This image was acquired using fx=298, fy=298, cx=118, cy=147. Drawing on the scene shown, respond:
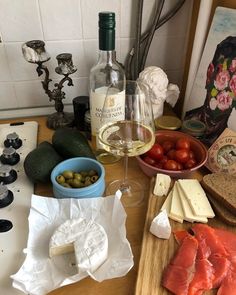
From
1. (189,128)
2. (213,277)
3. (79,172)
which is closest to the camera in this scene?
(213,277)

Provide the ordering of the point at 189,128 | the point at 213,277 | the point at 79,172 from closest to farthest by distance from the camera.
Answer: the point at 213,277, the point at 79,172, the point at 189,128

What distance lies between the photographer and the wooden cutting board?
1.38 feet

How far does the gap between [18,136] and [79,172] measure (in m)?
0.23

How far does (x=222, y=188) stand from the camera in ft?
1.80

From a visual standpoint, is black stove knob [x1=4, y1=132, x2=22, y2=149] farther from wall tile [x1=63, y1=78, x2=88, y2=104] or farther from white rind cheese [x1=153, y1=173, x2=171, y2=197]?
white rind cheese [x1=153, y1=173, x2=171, y2=197]

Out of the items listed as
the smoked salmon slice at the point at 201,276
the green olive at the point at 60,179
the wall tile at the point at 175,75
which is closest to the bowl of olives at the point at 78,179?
the green olive at the point at 60,179

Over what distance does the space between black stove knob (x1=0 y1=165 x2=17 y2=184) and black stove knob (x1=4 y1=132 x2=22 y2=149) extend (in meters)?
0.10

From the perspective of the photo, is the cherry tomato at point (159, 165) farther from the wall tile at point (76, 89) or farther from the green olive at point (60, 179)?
the wall tile at point (76, 89)

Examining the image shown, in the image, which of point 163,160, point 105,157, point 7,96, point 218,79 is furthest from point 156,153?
point 7,96

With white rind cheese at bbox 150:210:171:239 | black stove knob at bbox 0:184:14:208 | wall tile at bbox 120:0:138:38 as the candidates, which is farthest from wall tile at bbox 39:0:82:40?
white rind cheese at bbox 150:210:171:239

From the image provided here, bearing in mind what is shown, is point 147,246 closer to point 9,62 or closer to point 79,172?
point 79,172

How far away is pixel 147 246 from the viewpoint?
1.57 feet

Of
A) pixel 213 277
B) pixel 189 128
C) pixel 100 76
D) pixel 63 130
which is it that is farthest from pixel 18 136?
pixel 213 277

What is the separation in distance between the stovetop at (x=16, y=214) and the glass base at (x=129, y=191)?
0.54 feet
